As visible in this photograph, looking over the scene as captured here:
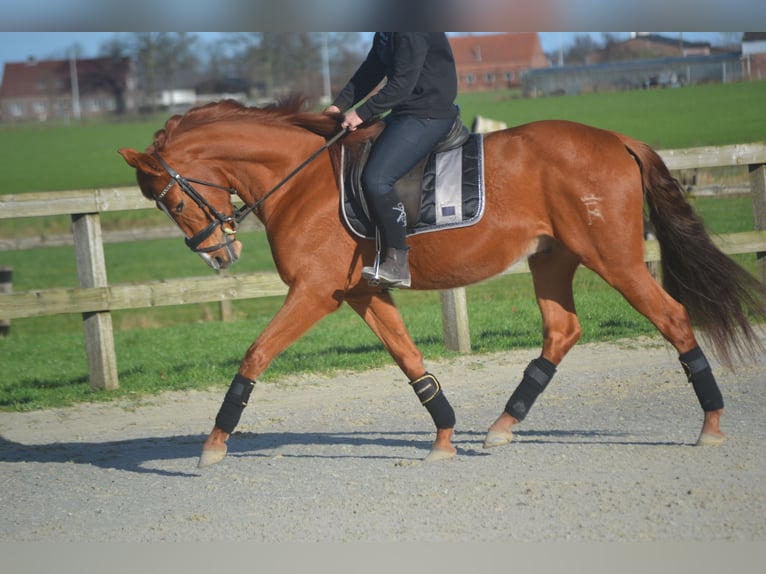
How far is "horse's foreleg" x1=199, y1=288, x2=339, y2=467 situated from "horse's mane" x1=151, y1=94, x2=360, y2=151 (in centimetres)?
107

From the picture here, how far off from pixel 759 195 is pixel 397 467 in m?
5.81

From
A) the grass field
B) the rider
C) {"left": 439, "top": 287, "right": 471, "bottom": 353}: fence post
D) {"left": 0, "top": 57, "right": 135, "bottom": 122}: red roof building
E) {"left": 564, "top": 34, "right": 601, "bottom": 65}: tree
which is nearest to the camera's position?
the rider

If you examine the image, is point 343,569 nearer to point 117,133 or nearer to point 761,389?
point 761,389

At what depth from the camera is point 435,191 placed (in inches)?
209

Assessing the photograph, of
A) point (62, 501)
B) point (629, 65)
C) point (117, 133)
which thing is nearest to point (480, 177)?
point (62, 501)

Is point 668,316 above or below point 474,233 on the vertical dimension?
below

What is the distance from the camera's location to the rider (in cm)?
509

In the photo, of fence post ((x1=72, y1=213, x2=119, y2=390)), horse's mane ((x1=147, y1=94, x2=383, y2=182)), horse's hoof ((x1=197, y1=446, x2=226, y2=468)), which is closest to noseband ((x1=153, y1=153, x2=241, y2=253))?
horse's mane ((x1=147, y1=94, x2=383, y2=182))

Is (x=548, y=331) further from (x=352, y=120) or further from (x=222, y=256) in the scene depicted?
(x=222, y=256)

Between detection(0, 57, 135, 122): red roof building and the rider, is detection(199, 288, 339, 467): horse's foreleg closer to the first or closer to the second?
the rider

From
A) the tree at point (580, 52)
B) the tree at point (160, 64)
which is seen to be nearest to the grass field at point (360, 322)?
the tree at point (580, 52)

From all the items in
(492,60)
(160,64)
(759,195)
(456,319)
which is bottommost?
(456,319)

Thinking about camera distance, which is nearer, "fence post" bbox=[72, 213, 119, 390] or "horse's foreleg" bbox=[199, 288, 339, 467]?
"horse's foreleg" bbox=[199, 288, 339, 467]

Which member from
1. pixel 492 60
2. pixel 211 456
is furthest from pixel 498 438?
pixel 492 60
